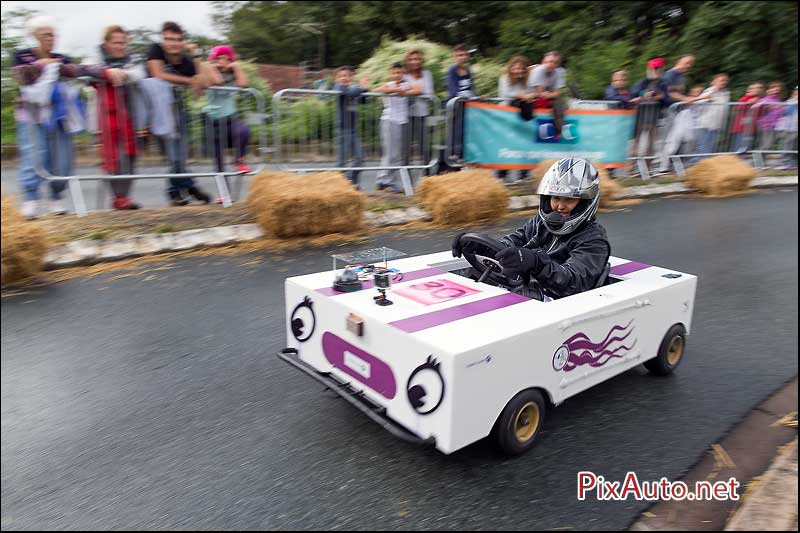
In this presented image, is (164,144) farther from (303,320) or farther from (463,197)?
(303,320)

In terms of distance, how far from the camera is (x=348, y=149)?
28.9 feet

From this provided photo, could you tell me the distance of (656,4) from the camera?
22781 millimetres

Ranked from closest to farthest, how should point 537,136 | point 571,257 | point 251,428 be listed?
point 251,428 → point 571,257 → point 537,136

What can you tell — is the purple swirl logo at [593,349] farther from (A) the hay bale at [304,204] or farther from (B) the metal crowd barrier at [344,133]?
(B) the metal crowd barrier at [344,133]

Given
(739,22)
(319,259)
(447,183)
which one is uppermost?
(739,22)

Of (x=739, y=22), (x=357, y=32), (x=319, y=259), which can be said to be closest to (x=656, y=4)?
(x=739, y=22)

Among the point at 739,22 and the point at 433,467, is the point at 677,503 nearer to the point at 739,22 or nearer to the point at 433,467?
the point at 433,467

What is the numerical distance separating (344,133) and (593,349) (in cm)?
611

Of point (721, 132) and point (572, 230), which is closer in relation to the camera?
point (572, 230)

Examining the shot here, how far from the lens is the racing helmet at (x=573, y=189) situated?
12.5 feet

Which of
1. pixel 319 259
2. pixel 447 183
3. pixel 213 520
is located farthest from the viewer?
pixel 447 183

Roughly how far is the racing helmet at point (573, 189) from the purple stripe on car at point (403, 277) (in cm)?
77

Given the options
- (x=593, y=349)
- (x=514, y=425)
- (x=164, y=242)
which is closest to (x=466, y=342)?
(x=514, y=425)

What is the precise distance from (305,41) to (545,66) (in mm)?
26450
